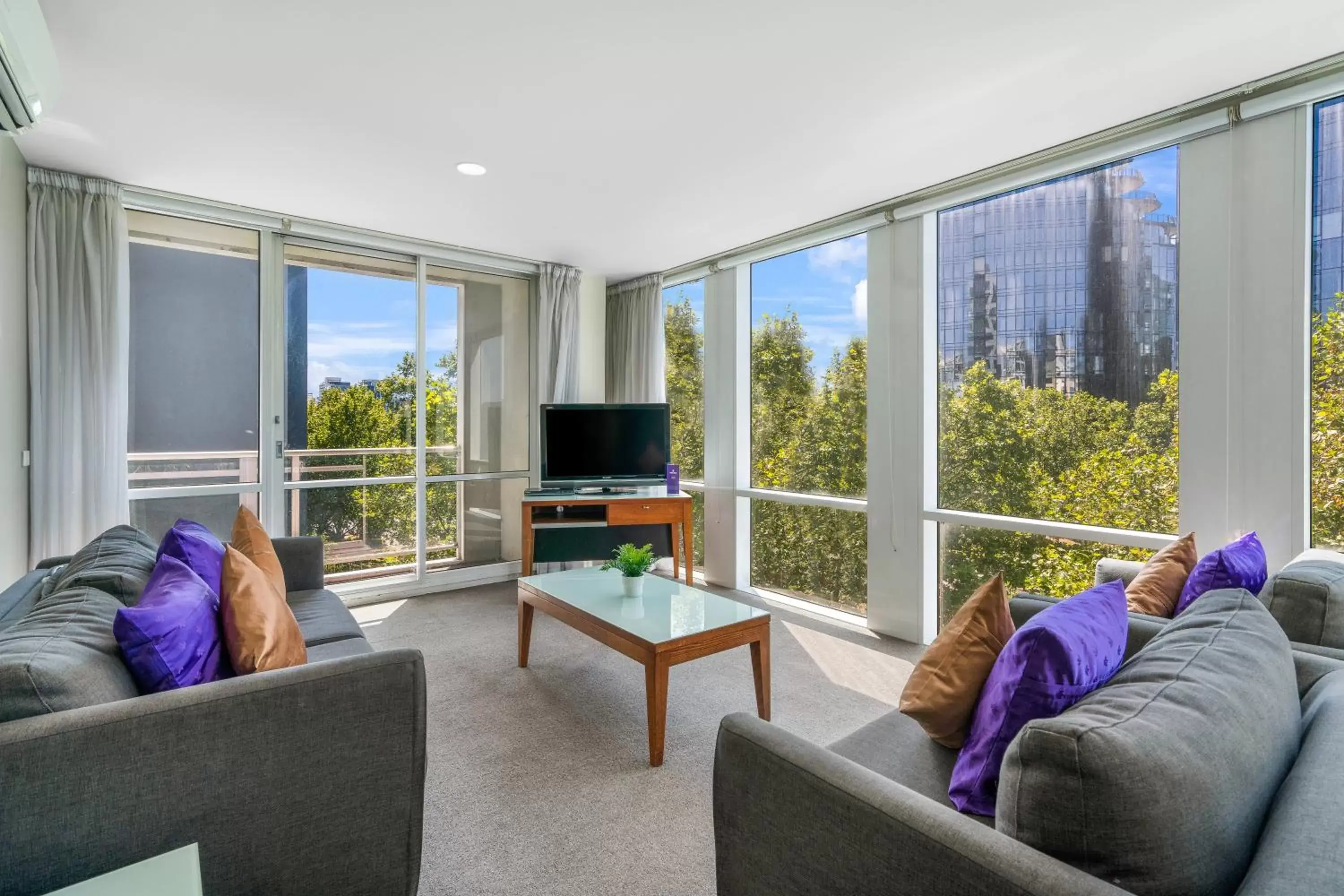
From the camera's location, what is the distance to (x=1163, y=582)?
71.7 inches

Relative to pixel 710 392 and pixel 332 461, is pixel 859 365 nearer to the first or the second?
pixel 710 392

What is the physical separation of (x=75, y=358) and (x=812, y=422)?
3970mm

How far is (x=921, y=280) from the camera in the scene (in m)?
3.47

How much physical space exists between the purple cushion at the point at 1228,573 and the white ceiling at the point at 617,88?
61.4 inches

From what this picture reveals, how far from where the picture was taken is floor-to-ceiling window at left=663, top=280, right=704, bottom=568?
4.97m

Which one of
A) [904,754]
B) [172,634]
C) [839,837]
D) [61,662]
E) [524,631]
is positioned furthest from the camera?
[524,631]

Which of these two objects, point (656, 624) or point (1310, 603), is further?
point (656, 624)

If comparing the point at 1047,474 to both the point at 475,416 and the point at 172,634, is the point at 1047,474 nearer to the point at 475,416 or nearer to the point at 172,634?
the point at 172,634

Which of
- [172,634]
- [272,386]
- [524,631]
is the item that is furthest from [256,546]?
[272,386]

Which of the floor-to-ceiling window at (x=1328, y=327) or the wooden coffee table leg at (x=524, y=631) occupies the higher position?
the floor-to-ceiling window at (x=1328, y=327)

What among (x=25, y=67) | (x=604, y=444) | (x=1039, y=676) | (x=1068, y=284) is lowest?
(x=1039, y=676)

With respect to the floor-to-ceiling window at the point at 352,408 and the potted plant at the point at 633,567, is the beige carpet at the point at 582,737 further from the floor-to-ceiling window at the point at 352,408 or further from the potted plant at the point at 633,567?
the floor-to-ceiling window at the point at 352,408

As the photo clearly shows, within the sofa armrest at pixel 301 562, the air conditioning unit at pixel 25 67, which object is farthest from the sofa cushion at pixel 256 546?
the air conditioning unit at pixel 25 67

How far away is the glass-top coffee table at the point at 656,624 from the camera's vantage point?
7.41 ft
